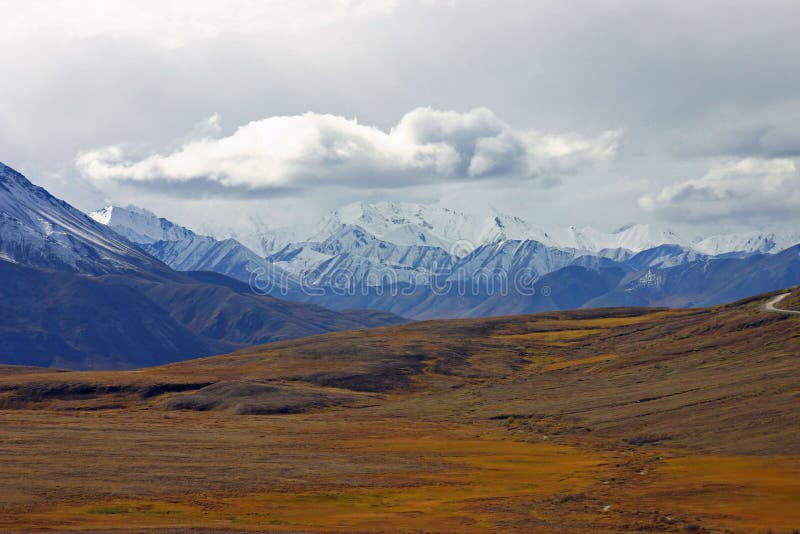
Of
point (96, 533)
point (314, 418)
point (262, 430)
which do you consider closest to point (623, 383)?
point (314, 418)

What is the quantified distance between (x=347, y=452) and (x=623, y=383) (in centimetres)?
6024

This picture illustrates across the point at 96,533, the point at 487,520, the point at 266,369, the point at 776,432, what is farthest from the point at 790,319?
the point at 96,533

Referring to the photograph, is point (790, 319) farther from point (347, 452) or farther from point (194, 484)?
point (194, 484)

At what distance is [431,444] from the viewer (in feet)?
360

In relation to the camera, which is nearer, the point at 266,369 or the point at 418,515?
the point at 418,515

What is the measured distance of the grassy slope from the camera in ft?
221

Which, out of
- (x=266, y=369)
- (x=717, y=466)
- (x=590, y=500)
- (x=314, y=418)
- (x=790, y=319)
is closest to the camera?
(x=590, y=500)

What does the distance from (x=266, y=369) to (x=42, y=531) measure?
457ft

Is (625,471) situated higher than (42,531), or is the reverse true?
(42,531)

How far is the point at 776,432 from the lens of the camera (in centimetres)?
9512

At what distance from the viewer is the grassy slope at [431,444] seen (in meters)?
67.2

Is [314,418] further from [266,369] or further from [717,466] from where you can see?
[717,466]

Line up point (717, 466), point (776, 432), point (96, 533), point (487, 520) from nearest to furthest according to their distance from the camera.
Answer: point (96, 533) < point (487, 520) < point (717, 466) < point (776, 432)

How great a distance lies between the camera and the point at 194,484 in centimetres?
8000
